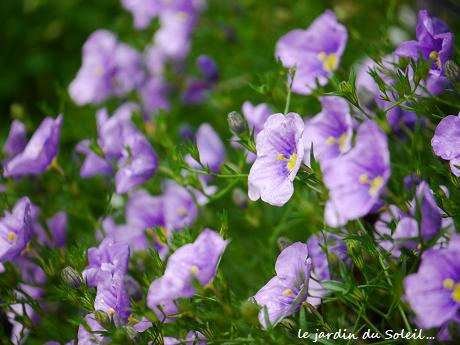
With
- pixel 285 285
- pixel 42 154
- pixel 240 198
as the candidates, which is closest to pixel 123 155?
pixel 42 154

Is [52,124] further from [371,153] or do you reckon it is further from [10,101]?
[10,101]

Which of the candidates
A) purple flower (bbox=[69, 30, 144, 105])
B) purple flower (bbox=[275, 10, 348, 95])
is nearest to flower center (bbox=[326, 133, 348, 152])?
purple flower (bbox=[275, 10, 348, 95])

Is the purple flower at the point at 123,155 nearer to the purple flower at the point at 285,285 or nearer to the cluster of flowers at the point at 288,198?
the cluster of flowers at the point at 288,198

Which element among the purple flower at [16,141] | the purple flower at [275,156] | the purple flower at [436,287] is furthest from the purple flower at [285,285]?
the purple flower at [16,141]

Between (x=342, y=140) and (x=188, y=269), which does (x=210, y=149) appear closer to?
(x=342, y=140)

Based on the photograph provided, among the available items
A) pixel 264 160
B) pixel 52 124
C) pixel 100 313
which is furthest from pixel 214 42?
pixel 100 313

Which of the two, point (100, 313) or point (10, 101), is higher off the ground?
point (100, 313)
